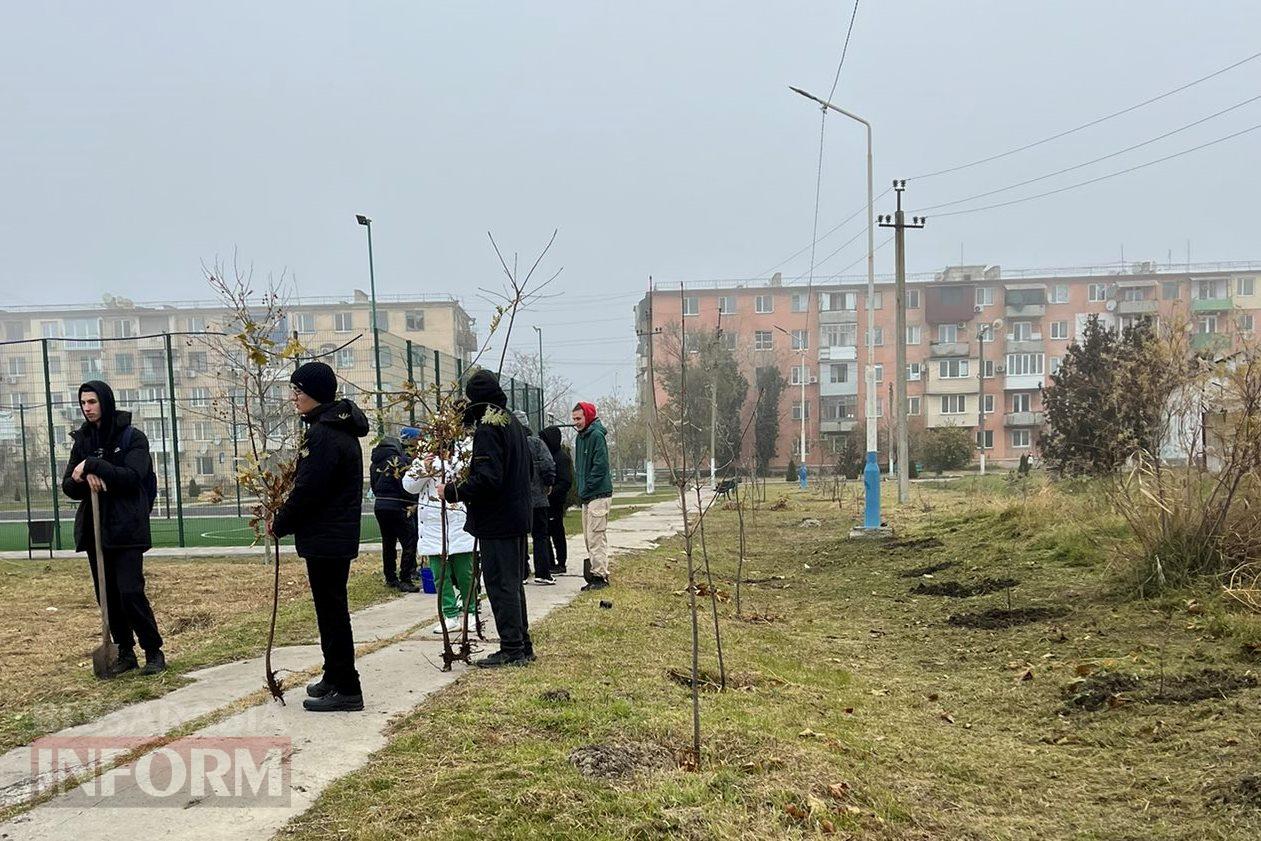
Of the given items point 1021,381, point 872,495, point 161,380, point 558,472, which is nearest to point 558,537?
point 558,472

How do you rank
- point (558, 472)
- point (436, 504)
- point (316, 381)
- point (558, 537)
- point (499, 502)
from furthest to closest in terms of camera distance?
1. point (558, 537)
2. point (558, 472)
3. point (436, 504)
4. point (499, 502)
5. point (316, 381)

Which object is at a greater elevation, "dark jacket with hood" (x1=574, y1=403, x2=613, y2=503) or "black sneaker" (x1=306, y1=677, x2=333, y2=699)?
"dark jacket with hood" (x1=574, y1=403, x2=613, y2=503)

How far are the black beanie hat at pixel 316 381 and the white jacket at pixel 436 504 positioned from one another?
80 cm

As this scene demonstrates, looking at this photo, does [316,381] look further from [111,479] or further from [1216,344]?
[1216,344]

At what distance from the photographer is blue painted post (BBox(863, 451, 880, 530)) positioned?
1411 centimetres

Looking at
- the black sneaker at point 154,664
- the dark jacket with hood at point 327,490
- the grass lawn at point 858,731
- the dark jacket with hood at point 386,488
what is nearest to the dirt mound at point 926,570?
the grass lawn at point 858,731

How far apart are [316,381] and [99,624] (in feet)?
15.9

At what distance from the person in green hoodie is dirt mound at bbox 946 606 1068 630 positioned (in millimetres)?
3358

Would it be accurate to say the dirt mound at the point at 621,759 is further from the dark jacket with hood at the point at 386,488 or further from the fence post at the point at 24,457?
the fence post at the point at 24,457

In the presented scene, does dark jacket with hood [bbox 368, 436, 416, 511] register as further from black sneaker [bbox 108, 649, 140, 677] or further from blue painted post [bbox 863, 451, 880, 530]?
blue painted post [bbox 863, 451, 880, 530]

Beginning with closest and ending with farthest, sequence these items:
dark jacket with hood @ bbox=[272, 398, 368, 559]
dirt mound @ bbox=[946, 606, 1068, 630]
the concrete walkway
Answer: the concrete walkway, dark jacket with hood @ bbox=[272, 398, 368, 559], dirt mound @ bbox=[946, 606, 1068, 630]

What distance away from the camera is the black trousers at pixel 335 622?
4.41m

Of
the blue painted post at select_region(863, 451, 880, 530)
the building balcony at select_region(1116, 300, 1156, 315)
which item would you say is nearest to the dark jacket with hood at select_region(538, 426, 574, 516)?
the blue painted post at select_region(863, 451, 880, 530)

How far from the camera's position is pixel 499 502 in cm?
525
